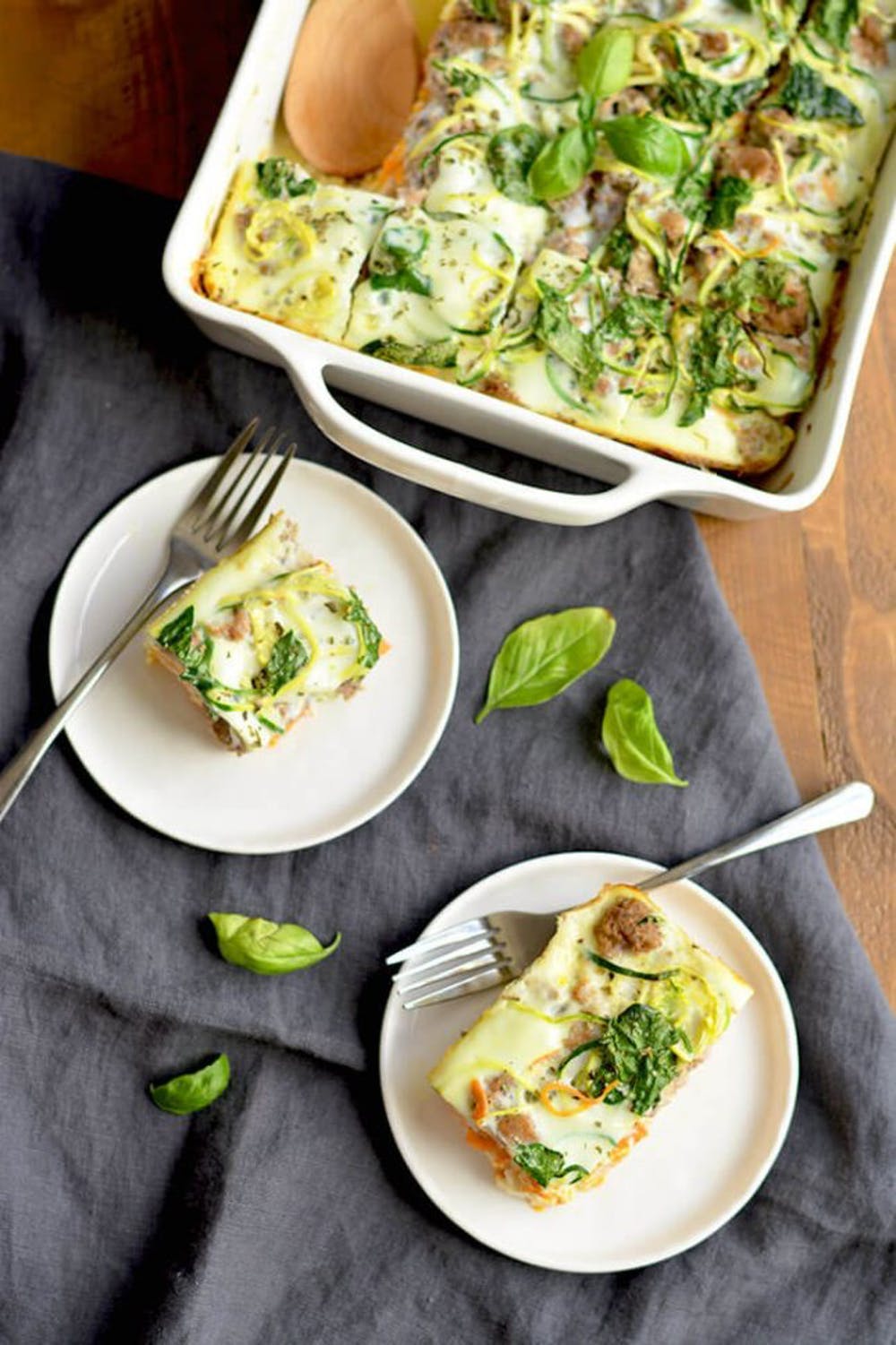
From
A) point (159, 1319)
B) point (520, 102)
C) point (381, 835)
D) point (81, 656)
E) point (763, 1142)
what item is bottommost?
point (159, 1319)

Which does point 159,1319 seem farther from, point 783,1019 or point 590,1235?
point 783,1019

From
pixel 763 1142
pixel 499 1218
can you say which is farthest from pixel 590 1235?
pixel 763 1142

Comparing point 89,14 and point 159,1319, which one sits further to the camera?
point 89,14

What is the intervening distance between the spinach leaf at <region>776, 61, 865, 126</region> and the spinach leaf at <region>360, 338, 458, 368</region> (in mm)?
821

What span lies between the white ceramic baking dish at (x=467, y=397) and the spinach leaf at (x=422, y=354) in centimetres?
6

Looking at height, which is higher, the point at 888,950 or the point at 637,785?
the point at 637,785

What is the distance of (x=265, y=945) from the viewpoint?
2678 millimetres

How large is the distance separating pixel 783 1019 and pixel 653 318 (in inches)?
52.4

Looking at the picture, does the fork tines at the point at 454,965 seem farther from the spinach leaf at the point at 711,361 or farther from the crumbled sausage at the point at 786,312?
the crumbled sausage at the point at 786,312

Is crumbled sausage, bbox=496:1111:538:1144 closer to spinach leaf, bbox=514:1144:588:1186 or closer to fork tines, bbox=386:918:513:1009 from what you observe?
spinach leaf, bbox=514:1144:588:1186

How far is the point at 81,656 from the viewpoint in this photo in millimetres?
2762

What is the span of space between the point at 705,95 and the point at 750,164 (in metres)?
Result: 0.15

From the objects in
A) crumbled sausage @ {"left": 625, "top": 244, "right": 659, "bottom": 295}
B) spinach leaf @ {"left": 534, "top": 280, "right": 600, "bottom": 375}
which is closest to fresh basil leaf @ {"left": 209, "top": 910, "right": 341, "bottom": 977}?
spinach leaf @ {"left": 534, "top": 280, "right": 600, "bottom": 375}

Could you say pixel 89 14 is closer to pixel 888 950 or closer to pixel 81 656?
pixel 81 656
